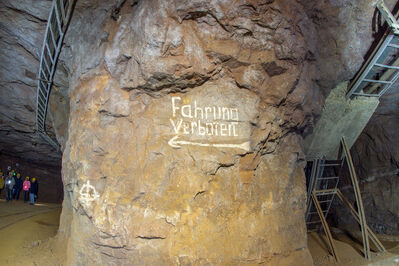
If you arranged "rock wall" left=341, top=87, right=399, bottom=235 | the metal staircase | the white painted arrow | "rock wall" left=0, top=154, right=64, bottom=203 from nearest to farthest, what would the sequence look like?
the white painted arrow, the metal staircase, "rock wall" left=341, top=87, right=399, bottom=235, "rock wall" left=0, top=154, right=64, bottom=203

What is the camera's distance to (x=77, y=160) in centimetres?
448

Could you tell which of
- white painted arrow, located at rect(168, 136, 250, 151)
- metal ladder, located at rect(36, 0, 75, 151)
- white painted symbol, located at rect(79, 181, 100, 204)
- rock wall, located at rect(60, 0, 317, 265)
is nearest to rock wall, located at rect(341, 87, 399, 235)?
rock wall, located at rect(60, 0, 317, 265)

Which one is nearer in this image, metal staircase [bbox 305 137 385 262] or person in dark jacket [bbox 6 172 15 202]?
metal staircase [bbox 305 137 385 262]

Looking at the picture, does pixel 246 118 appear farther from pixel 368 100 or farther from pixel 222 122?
pixel 368 100

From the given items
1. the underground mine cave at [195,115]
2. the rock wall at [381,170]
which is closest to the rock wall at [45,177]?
the underground mine cave at [195,115]

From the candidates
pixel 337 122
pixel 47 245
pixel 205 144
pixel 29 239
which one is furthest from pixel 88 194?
pixel 337 122

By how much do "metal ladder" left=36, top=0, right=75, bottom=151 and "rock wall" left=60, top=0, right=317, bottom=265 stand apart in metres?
1.10

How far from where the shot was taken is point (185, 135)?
4176mm

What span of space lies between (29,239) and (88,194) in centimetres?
318

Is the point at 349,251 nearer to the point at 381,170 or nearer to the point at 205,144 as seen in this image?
the point at 381,170

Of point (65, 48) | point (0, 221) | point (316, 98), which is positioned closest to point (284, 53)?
point (316, 98)

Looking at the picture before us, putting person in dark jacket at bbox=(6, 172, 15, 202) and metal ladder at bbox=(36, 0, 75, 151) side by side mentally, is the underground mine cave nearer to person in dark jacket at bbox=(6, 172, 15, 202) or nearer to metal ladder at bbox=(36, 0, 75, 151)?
Result: metal ladder at bbox=(36, 0, 75, 151)

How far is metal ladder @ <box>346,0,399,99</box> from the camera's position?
522cm

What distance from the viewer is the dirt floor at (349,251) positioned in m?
6.12
